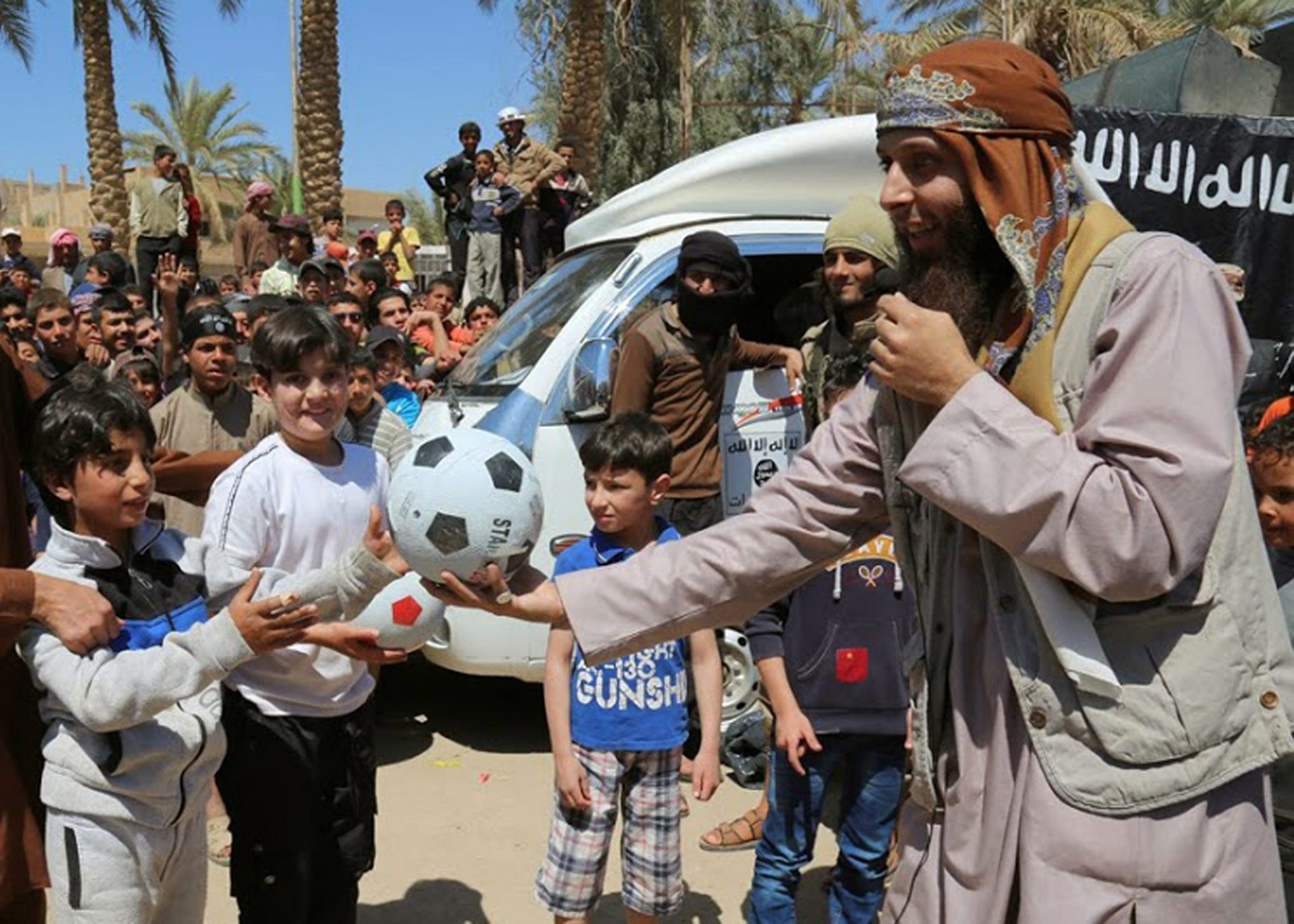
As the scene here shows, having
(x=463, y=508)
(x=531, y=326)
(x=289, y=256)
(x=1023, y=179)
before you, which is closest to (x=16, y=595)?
(x=463, y=508)

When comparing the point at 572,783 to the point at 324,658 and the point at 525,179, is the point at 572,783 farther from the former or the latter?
the point at 525,179

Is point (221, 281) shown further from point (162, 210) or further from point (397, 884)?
A: point (397, 884)

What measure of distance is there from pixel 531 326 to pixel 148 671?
3.74 meters

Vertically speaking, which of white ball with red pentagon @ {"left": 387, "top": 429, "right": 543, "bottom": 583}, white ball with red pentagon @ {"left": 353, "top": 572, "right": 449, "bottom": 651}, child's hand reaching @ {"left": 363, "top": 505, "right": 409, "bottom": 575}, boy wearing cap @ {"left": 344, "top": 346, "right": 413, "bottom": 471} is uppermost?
white ball with red pentagon @ {"left": 387, "top": 429, "right": 543, "bottom": 583}

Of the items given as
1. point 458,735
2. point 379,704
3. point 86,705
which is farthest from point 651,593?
point 379,704

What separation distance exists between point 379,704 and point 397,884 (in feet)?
7.21

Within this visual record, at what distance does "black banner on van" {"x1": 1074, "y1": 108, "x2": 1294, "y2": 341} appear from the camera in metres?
6.69

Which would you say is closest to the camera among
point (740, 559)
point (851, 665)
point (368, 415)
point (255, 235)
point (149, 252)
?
point (740, 559)

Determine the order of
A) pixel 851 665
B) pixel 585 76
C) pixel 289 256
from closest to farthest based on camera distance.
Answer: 1. pixel 851 665
2. pixel 289 256
3. pixel 585 76

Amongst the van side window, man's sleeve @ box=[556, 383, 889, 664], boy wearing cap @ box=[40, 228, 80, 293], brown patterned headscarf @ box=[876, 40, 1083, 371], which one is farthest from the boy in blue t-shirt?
boy wearing cap @ box=[40, 228, 80, 293]

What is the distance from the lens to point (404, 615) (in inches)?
129

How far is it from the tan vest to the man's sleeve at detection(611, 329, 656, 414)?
364 cm

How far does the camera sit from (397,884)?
Answer: 15.7 feet

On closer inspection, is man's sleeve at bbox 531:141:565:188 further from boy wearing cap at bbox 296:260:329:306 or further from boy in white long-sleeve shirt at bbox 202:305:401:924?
boy in white long-sleeve shirt at bbox 202:305:401:924
